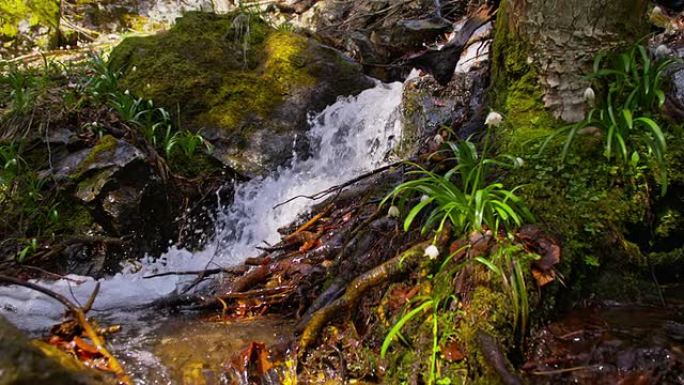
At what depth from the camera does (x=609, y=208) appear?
92.1 inches

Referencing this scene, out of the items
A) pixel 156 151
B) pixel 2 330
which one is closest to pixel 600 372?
pixel 2 330

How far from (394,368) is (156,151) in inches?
157

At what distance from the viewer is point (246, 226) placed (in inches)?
203

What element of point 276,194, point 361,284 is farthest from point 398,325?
point 276,194

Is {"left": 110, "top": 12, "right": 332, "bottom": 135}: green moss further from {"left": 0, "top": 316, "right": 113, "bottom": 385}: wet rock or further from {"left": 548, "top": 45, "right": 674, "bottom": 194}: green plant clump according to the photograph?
{"left": 0, "top": 316, "right": 113, "bottom": 385}: wet rock

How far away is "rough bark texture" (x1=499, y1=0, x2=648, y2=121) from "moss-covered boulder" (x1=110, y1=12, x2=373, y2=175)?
3449 mm

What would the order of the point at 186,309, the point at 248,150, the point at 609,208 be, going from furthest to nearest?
the point at 248,150, the point at 186,309, the point at 609,208

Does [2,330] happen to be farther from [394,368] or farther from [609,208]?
[609,208]

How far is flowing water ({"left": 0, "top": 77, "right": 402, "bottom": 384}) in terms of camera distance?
2.99 meters

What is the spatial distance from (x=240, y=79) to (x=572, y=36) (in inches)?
168

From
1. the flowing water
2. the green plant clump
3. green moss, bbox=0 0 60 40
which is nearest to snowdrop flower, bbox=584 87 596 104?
the green plant clump

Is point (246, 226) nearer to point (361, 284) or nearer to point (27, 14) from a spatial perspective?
point (361, 284)

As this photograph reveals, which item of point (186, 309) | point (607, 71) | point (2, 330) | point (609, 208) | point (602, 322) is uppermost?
point (607, 71)

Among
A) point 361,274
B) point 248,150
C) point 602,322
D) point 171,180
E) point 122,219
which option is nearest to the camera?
point 602,322
